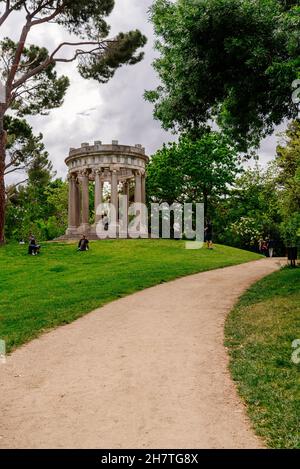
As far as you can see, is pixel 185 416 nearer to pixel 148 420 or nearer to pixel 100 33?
pixel 148 420

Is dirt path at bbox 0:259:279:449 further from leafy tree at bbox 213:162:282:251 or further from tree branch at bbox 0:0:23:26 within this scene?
leafy tree at bbox 213:162:282:251

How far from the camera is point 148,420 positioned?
5.62 meters

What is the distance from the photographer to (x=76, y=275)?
2025 centimetres

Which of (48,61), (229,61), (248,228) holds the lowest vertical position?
(248,228)

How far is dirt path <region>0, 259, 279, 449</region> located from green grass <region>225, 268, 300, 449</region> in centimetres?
23

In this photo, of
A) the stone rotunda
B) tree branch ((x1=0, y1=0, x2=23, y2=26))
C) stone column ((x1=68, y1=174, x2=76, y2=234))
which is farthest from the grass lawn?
tree branch ((x1=0, y1=0, x2=23, y2=26))

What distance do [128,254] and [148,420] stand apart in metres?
22.7

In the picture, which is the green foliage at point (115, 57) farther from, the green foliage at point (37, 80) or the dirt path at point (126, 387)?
the dirt path at point (126, 387)

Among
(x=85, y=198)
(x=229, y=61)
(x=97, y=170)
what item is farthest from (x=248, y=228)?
(x=229, y=61)

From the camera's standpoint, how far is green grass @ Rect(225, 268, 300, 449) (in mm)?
5497

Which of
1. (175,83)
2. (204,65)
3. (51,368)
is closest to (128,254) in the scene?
(175,83)

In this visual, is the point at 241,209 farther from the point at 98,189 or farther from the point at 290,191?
the point at 290,191

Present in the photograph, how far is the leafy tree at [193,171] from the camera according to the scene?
151ft

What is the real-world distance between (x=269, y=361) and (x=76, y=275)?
13.5 metres
